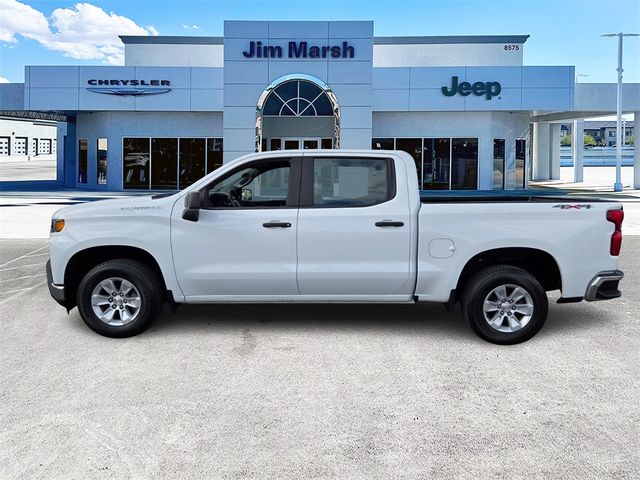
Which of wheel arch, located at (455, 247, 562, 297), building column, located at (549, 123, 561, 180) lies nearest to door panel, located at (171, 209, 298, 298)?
wheel arch, located at (455, 247, 562, 297)

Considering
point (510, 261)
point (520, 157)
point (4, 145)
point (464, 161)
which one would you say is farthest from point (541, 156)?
point (4, 145)

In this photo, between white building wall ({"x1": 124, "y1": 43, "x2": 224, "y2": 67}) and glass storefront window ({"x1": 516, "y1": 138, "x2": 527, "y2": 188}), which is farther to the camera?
white building wall ({"x1": 124, "y1": 43, "x2": 224, "y2": 67})

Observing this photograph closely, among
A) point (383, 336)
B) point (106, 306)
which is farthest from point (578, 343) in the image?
point (106, 306)

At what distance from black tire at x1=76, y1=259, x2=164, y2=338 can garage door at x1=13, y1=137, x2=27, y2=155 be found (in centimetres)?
9488

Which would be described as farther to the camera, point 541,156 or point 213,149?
point 541,156

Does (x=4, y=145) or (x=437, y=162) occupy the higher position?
(x=4, y=145)

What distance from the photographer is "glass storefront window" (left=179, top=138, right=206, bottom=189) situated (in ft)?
115

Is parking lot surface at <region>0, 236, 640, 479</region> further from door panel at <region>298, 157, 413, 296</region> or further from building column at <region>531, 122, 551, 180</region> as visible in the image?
building column at <region>531, 122, 551, 180</region>

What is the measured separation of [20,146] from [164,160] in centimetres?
6921

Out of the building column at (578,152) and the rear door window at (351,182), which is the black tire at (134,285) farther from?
the building column at (578,152)

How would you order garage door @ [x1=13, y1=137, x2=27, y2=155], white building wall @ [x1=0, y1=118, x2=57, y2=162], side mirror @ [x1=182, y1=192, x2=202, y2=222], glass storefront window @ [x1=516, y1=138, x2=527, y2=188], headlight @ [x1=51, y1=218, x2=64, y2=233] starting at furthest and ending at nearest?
garage door @ [x1=13, y1=137, x2=27, y2=155]
white building wall @ [x1=0, y1=118, x2=57, y2=162]
glass storefront window @ [x1=516, y1=138, x2=527, y2=188]
headlight @ [x1=51, y1=218, x2=64, y2=233]
side mirror @ [x1=182, y1=192, x2=202, y2=222]

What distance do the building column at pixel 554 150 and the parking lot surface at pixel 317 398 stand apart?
45.3 meters

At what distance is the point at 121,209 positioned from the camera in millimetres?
7109

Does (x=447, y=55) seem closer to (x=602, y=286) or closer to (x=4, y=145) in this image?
(x=602, y=286)
